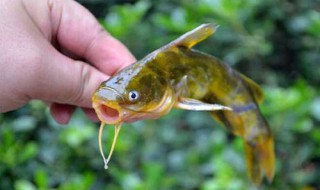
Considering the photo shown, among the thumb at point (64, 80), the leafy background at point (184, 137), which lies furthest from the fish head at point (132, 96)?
the leafy background at point (184, 137)

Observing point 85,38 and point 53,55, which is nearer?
point 53,55

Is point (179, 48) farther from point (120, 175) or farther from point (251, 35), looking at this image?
point (251, 35)

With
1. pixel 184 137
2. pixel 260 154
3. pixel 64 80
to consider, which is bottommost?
pixel 184 137

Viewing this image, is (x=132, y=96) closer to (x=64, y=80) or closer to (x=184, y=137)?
(x=64, y=80)

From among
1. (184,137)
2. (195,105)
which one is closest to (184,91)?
(195,105)

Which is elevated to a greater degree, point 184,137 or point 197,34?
point 197,34

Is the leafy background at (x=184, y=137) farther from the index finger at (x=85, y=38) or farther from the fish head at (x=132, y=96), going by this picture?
the fish head at (x=132, y=96)
